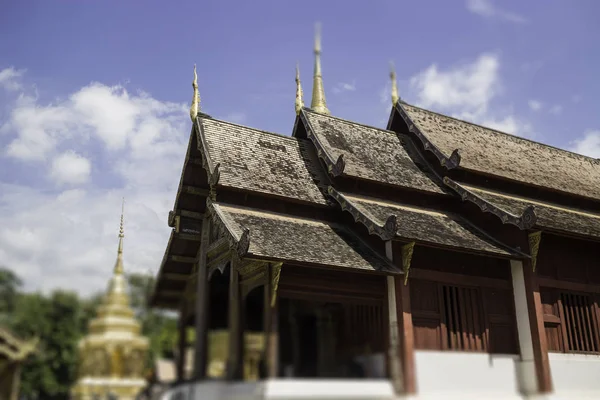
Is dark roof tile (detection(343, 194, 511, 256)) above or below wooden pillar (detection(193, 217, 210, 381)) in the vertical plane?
above

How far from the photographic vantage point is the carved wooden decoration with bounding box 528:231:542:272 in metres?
14.2

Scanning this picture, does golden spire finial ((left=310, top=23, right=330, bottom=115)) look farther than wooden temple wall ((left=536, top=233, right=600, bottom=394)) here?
Yes

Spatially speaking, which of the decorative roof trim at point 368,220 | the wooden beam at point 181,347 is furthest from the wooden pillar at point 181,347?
the decorative roof trim at point 368,220

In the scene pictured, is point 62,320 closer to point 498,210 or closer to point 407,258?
point 407,258

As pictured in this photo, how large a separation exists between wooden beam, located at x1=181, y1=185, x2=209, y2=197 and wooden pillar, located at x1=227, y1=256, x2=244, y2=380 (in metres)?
2.68

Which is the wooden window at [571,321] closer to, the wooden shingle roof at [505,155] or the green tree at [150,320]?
the wooden shingle roof at [505,155]

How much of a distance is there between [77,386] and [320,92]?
90.8 ft

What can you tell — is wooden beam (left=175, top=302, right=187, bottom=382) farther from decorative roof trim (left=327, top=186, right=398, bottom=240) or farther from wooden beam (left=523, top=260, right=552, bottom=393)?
wooden beam (left=523, top=260, right=552, bottom=393)

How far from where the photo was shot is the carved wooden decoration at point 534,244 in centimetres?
1420

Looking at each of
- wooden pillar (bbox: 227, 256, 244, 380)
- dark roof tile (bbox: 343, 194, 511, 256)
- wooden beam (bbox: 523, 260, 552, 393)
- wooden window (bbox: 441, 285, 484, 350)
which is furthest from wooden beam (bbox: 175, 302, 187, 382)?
wooden beam (bbox: 523, 260, 552, 393)

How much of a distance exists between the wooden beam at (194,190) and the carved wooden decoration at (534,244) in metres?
7.77

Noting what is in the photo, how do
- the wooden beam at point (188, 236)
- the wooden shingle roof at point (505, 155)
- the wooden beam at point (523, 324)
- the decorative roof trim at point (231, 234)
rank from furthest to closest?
1. the wooden shingle roof at point (505, 155)
2. the wooden beam at point (188, 236)
3. the wooden beam at point (523, 324)
4. the decorative roof trim at point (231, 234)

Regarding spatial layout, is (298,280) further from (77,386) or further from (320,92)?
(320,92)

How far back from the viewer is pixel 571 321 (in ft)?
48.7
